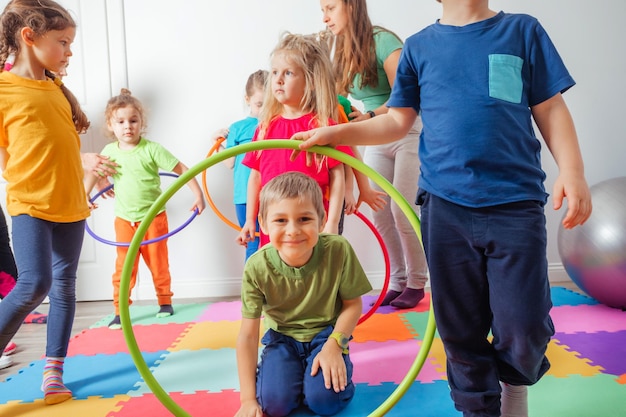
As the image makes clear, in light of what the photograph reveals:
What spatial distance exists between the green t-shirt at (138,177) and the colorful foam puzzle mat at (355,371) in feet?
2.34

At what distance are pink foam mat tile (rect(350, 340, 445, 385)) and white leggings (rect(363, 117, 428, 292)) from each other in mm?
690

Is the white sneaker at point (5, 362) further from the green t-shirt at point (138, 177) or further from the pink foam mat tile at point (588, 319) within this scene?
the pink foam mat tile at point (588, 319)

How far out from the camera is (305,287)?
79.9 inches

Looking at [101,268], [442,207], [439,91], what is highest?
[439,91]

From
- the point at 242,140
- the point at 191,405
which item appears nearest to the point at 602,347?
the point at 191,405

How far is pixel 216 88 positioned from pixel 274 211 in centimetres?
213

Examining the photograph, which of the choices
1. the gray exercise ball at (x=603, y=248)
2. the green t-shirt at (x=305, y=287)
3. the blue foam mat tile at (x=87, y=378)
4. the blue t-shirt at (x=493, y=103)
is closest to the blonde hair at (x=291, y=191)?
the green t-shirt at (x=305, y=287)

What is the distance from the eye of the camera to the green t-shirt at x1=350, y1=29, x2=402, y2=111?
287 cm

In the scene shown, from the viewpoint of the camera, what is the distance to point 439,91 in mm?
1489

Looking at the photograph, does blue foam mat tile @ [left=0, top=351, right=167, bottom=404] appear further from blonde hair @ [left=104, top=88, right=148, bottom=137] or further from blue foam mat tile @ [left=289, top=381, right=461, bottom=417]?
blonde hair @ [left=104, top=88, right=148, bottom=137]

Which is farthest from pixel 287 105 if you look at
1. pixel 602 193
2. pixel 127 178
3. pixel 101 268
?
pixel 101 268

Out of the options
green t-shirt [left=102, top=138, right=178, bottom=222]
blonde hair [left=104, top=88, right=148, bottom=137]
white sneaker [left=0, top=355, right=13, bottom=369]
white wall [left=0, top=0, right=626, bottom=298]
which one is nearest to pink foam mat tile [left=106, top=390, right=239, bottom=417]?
white sneaker [left=0, top=355, right=13, bottom=369]

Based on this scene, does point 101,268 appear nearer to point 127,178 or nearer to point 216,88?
point 127,178

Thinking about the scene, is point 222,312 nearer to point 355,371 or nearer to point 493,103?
point 355,371
